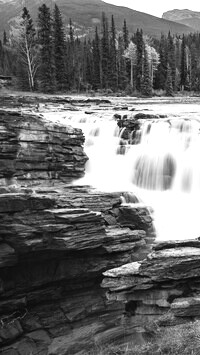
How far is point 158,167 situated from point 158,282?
10892 mm

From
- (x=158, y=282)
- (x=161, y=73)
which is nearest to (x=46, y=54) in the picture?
(x=161, y=73)

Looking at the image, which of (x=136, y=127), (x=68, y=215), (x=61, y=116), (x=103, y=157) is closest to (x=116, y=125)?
(x=136, y=127)

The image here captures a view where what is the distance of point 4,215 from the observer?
14883 mm

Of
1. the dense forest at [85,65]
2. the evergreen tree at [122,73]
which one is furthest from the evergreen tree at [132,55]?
the evergreen tree at [122,73]

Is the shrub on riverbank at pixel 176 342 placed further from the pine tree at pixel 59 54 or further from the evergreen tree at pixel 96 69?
the evergreen tree at pixel 96 69

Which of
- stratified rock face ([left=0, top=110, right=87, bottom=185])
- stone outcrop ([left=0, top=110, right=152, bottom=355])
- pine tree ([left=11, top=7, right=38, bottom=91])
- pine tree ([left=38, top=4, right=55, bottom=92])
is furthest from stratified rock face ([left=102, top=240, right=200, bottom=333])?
pine tree ([left=11, top=7, right=38, bottom=91])

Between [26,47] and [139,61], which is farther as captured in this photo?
[139,61]

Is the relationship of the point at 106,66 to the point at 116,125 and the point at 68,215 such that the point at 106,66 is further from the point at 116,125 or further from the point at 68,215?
the point at 68,215

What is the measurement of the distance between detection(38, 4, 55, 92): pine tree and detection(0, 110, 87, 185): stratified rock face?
42.4m

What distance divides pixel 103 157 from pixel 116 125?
14.1ft

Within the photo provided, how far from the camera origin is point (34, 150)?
19.6 meters

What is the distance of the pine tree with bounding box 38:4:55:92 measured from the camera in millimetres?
61844

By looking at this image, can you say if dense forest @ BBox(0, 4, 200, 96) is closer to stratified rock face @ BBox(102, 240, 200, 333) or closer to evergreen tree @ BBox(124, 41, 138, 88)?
evergreen tree @ BBox(124, 41, 138, 88)

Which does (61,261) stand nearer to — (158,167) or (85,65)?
(158,167)
